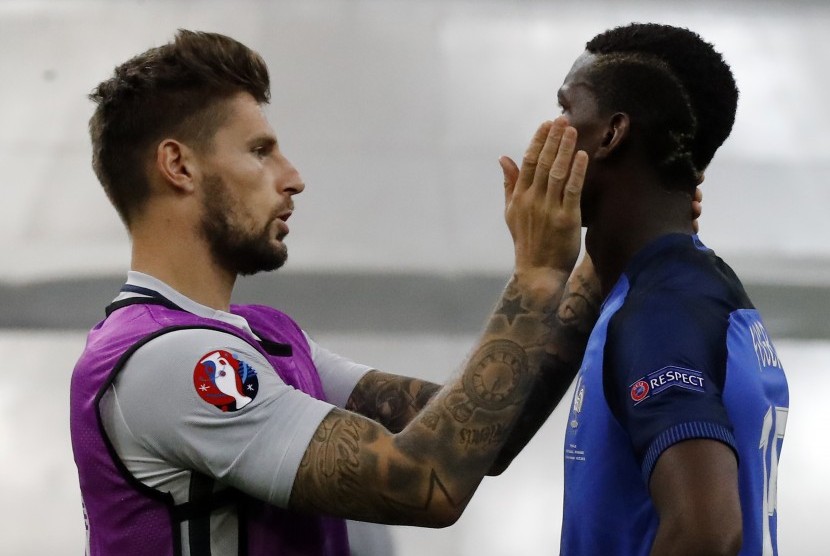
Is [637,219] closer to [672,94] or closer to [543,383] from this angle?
[672,94]

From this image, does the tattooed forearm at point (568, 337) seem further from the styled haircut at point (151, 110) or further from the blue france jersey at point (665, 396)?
the styled haircut at point (151, 110)

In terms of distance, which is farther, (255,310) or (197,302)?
(255,310)

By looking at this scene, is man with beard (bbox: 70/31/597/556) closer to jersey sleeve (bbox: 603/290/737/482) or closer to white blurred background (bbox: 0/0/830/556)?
jersey sleeve (bbox: 603/290/737/482)

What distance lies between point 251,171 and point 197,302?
190 millimetres

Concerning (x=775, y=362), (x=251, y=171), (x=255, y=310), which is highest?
(x=251, y=171)

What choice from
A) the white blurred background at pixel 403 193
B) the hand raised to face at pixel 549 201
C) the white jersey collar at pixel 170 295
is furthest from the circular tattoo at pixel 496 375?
the white blurred background at pixel 403 193

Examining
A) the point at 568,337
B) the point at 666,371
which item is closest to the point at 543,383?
the point at 568,337

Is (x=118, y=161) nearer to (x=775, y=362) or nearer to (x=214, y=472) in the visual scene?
(x=214, y=472)

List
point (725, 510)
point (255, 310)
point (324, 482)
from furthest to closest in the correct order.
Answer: point (255, 310), point (324, 482), point (725, 510)

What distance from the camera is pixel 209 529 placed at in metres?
1.25

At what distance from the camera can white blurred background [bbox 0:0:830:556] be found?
237 centimetres

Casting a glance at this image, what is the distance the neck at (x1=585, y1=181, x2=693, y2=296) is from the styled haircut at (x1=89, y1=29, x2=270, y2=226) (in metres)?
0.54

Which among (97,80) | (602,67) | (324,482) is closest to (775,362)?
(602,67)

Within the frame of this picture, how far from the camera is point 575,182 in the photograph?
3.94ft
